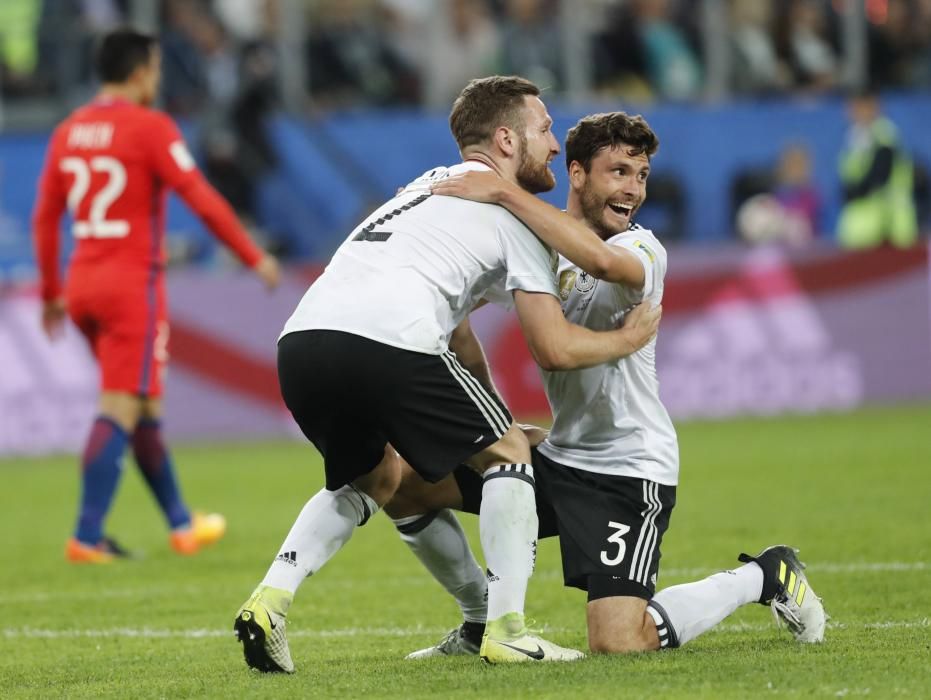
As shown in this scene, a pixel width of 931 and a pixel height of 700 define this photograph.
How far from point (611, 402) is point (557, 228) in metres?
0.64

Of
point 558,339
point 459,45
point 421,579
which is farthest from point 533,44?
point 558,339

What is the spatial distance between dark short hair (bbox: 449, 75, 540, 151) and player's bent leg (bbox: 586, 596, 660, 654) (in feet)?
4.77

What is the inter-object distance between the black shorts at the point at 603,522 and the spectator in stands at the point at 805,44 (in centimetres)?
1422

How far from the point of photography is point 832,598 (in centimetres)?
644

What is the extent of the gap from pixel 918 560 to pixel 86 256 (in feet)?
13.6

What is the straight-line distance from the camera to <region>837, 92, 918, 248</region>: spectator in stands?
677 inches

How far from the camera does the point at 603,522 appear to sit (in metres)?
5.37

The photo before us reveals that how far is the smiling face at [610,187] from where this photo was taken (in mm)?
5531

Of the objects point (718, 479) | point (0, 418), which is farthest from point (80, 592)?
point (0, 418)

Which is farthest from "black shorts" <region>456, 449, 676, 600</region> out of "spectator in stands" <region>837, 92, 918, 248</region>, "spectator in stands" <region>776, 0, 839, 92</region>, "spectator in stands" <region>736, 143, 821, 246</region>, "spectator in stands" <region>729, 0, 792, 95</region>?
"spectator in stands" <region>776, 0, 839, 92</region>

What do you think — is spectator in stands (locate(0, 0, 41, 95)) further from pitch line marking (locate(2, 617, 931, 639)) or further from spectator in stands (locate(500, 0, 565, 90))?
pitch line marking (locate(2, 617, 931, 639))

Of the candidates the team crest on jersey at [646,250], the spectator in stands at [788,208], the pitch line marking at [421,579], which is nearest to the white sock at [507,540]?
the team crest on jersey at [646,250]

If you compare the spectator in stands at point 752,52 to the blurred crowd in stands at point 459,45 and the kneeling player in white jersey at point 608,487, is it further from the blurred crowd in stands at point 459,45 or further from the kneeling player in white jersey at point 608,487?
the kneeling player in white jersey at point 608,487

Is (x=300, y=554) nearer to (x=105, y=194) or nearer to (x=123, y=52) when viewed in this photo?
(x=105, y=194)
